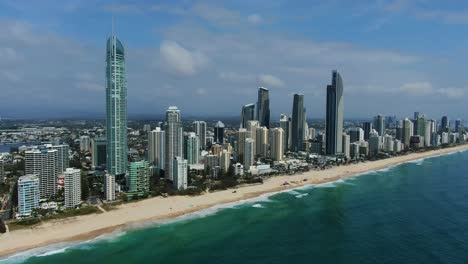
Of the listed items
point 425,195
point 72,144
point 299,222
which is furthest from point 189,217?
point 72,144

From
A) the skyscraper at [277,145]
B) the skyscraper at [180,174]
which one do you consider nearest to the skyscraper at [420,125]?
the skyscraper at [277,145]

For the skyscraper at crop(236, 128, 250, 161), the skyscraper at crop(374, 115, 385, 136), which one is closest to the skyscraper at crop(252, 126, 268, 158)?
the skyscraper at crop(236, 128, 250, 161)

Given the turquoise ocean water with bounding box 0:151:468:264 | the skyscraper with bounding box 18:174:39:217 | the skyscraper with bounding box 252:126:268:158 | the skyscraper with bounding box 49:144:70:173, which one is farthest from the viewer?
the skyscraper with bounding box 252:126:268:158

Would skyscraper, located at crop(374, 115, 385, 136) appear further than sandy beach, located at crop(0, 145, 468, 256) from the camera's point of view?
Yes

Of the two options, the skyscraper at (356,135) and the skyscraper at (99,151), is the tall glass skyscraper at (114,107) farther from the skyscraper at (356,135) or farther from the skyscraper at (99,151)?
the skyscraper at (356,135)

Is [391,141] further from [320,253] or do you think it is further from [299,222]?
[320,253]

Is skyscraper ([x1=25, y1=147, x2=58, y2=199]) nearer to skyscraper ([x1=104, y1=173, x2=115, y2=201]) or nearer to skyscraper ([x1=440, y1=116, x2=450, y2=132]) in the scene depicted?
skyscraper ([x1=104, y1=173, x2=115, y2=201])

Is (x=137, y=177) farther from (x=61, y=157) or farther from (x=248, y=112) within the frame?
Result: (x=248, y=112)
